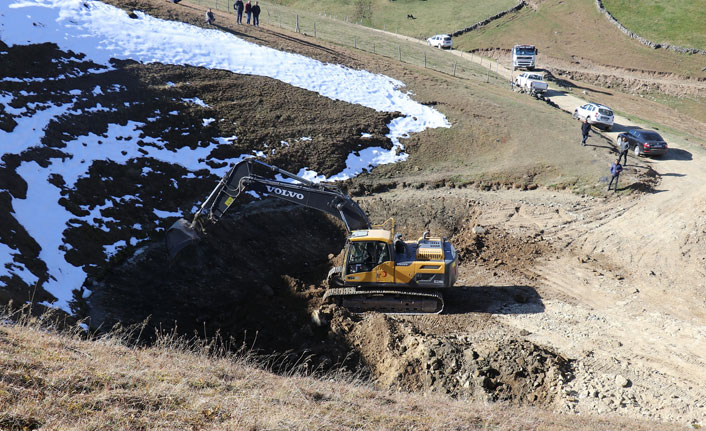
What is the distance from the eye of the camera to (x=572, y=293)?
17.3 metres

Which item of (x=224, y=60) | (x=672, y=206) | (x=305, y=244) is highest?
(x=224, y=60)

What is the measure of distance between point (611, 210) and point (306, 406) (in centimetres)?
1816

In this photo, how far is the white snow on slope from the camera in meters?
18.6

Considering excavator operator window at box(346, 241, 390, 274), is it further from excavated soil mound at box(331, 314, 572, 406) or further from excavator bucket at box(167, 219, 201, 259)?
excavator bucket at box(167, 219, 201, 259)

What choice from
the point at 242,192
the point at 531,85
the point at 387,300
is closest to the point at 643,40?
the point at 531,85

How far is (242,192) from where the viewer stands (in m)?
16.3

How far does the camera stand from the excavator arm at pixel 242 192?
53.2ft

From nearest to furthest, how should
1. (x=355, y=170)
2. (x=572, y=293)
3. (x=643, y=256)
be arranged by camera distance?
(x=572, y=293) < (x=643, y=256) < (x=355, y=170)

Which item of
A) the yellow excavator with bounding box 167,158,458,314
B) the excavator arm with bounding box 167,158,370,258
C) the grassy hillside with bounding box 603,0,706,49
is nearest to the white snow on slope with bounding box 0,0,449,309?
the excavator arm with bounding box 167,158,370,258

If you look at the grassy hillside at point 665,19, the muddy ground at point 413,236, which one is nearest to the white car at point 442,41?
the grassy hillside at point 665,19

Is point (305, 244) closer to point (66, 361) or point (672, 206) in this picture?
point (66, 361)

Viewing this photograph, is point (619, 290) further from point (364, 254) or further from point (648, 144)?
point (648, 144)

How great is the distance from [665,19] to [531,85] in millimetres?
26135

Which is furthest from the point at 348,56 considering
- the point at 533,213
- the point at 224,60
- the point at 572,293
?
the point at 572,293
